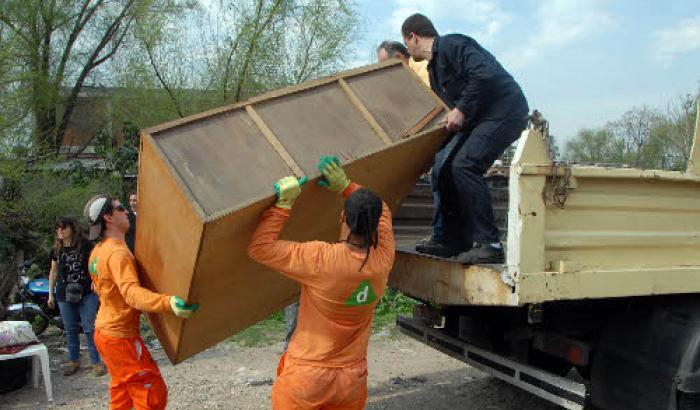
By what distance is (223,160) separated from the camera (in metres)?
2.57

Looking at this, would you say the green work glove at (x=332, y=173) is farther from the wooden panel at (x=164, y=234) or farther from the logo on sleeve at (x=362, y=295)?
the wooden panel at (x=164, y=234)

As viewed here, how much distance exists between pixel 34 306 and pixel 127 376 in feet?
12.6

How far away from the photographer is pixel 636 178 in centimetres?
287

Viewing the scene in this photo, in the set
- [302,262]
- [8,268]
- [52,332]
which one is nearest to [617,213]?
[302,262]

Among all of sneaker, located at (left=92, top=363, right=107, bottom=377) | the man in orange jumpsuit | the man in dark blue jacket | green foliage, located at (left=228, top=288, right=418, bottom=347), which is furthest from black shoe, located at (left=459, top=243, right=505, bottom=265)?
sneaker, located at (left=92, top=363, right=107, bottom=377)

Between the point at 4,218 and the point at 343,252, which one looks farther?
the point at 4,218

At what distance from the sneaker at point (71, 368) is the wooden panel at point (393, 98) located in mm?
3759

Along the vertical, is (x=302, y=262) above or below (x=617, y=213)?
below

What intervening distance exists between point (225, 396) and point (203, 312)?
6.12 ft

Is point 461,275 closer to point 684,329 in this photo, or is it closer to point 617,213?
point 617,213

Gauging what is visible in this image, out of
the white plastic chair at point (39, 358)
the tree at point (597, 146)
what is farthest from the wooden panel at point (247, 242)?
the tree at point (597, 146)

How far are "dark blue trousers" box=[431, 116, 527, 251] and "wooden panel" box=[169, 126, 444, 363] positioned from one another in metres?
0.12

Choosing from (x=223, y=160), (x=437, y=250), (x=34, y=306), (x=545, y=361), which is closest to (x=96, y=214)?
(x=223, y=160)

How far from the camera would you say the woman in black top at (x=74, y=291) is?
5.21 metres
